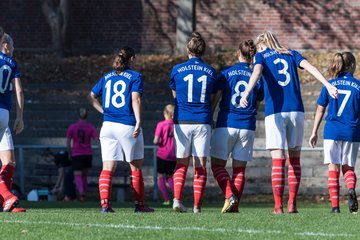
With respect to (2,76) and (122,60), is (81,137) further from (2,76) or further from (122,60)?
(2,76)

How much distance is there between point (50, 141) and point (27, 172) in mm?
1534

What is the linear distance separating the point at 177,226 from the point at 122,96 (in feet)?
10.3

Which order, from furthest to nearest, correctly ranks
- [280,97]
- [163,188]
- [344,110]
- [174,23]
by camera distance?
[174,23] → [163,188] → [344,110] → [280,97]

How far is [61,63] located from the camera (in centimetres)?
3294

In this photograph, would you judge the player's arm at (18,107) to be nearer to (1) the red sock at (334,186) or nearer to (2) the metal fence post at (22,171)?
(1) the red sock at (334,186)

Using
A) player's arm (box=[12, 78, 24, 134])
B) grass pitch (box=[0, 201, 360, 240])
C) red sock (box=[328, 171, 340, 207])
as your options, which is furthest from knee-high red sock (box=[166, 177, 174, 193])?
grass pitch (box=[0, 201, 360, 240])

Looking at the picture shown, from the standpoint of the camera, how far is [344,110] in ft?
51.9

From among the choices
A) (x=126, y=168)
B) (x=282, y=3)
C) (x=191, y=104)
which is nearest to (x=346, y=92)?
(x=191, y=104)

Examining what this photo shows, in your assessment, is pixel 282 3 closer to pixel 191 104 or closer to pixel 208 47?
pixel 208 47

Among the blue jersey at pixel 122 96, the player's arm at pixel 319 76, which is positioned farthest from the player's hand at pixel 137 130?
the player's arm at pixel 319 76

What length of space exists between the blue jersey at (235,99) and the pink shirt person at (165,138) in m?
7.81

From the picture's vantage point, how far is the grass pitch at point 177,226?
1151cm

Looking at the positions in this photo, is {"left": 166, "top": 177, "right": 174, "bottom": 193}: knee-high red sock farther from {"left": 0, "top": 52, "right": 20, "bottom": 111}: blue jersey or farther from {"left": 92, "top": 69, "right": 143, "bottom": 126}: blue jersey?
{"left": 0, "top": 52, "right": 20, "bottom": 111}: blue jersey

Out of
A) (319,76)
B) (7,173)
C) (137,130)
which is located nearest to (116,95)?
(137,130)
